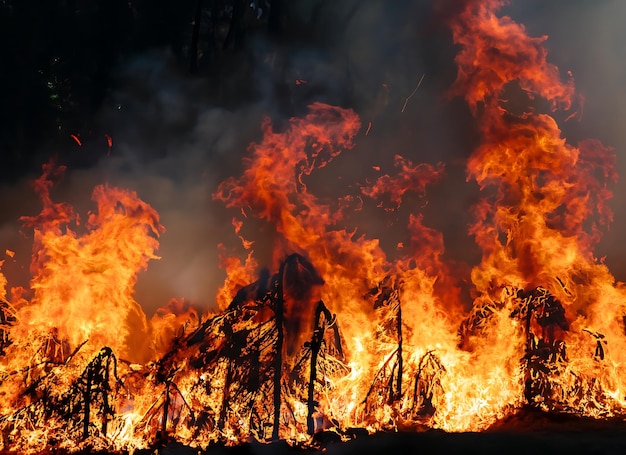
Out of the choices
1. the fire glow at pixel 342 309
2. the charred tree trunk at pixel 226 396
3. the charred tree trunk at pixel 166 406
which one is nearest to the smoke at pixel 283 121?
the fire glow at pixel 342 309

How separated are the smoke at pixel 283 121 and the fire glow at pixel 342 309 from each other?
429mm

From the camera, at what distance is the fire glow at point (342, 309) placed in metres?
11.8

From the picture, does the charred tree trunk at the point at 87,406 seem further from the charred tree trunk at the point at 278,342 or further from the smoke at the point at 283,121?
the charred tree trunk at the point at 278,342

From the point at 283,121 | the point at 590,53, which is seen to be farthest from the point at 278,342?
the point at 590,53

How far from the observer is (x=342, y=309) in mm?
13039

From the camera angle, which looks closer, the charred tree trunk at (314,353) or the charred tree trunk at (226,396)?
the charred tree trunk at (314,353)

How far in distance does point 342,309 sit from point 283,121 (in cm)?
501

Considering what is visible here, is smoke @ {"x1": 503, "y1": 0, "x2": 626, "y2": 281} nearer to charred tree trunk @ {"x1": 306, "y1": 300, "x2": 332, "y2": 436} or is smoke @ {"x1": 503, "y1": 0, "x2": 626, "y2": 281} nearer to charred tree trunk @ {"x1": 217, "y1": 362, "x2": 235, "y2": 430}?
charred tree trunk @ {"x1": 306, "y1": 300, "x2": 332, "y2": 436}

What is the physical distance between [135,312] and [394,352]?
21.8 ft

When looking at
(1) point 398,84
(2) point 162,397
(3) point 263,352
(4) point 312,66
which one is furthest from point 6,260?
(1) point 398,84

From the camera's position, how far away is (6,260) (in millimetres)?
14172

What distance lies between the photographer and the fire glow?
11844mm

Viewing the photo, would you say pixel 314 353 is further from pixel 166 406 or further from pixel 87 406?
pixel 87 406

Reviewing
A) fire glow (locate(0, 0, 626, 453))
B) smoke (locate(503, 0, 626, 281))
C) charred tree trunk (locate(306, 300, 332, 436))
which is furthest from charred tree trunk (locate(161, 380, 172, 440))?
smoke (locate(503, 0, 626, 281))
